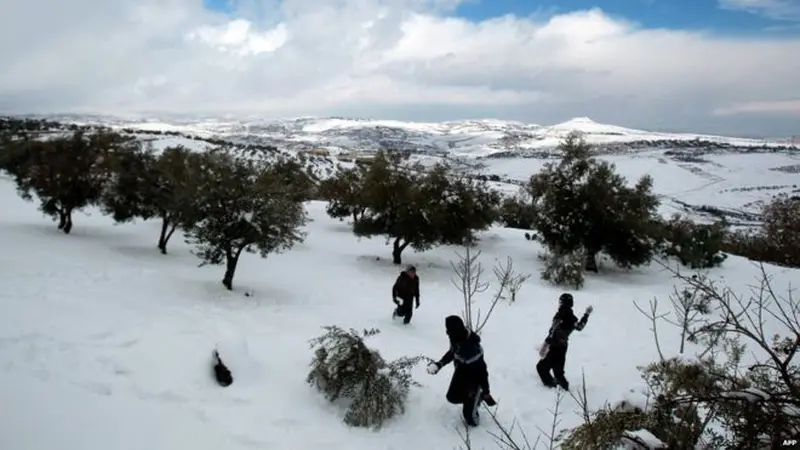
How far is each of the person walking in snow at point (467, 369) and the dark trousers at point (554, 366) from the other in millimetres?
2304

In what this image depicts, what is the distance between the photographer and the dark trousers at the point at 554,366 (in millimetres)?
8469

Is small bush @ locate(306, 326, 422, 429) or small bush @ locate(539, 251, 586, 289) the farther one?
small bush @ locate(539, 251, 586, 289)

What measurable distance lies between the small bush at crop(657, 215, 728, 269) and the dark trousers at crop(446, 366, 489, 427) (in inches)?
767

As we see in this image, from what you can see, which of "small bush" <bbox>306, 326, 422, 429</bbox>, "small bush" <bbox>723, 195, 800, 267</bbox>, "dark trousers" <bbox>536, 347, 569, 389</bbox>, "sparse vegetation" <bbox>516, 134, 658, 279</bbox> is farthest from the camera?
"small bush" <bbox>723, 195, 800, 267</bbox>

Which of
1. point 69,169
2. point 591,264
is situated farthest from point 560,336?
point 69,169

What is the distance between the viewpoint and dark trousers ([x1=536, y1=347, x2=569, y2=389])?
847cm

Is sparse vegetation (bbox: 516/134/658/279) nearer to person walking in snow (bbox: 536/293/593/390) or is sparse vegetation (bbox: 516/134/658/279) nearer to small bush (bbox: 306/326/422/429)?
person walking in snow (bbox: 536/293/593/390)

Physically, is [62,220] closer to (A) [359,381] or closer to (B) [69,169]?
(B) [69,169]

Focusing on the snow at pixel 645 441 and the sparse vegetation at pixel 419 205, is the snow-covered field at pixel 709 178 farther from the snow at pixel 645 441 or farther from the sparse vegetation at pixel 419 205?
the snow at pixel 645 441

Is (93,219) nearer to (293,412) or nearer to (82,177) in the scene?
(82,177)

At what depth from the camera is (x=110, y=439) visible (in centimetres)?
536

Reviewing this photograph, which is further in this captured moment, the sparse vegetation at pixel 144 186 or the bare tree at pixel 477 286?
the sparse vegetation at pixel 144 186

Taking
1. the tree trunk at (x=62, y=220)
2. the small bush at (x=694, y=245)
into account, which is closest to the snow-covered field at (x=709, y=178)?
the small bush at (x=694, y=245)

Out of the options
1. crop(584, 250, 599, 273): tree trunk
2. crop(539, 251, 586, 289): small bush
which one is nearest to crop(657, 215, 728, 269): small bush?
crop(584, 250, 599, 273): tree trunk
